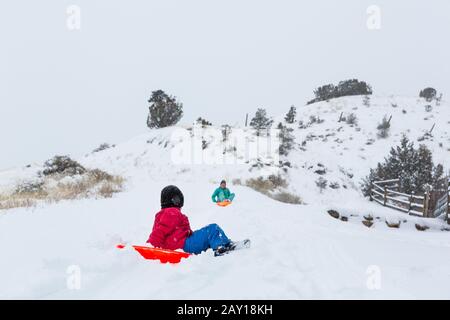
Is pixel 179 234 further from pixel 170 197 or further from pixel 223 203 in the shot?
pixel 223 203

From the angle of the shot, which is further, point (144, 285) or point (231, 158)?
point (231, 158)

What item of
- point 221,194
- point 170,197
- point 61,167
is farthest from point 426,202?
point 61,167

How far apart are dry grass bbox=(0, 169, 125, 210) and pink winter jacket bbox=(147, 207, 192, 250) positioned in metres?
3.86

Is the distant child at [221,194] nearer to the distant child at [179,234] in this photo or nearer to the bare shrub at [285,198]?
the distant child at [179,234]

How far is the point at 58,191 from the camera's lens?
35.3 ft

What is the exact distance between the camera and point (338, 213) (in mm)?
11828

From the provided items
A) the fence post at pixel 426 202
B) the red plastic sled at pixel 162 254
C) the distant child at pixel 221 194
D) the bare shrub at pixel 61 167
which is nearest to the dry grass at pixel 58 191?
the bare shrub at pixel 61 167

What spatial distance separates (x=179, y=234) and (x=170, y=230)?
16 cm

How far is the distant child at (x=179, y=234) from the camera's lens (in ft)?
16.4

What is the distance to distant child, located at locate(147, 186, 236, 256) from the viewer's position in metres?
4.98

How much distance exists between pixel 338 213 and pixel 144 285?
9.48m

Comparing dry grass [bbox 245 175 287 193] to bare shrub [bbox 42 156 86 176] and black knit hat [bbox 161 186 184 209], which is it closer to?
bare shrub [bbox 42 156 86 176]
